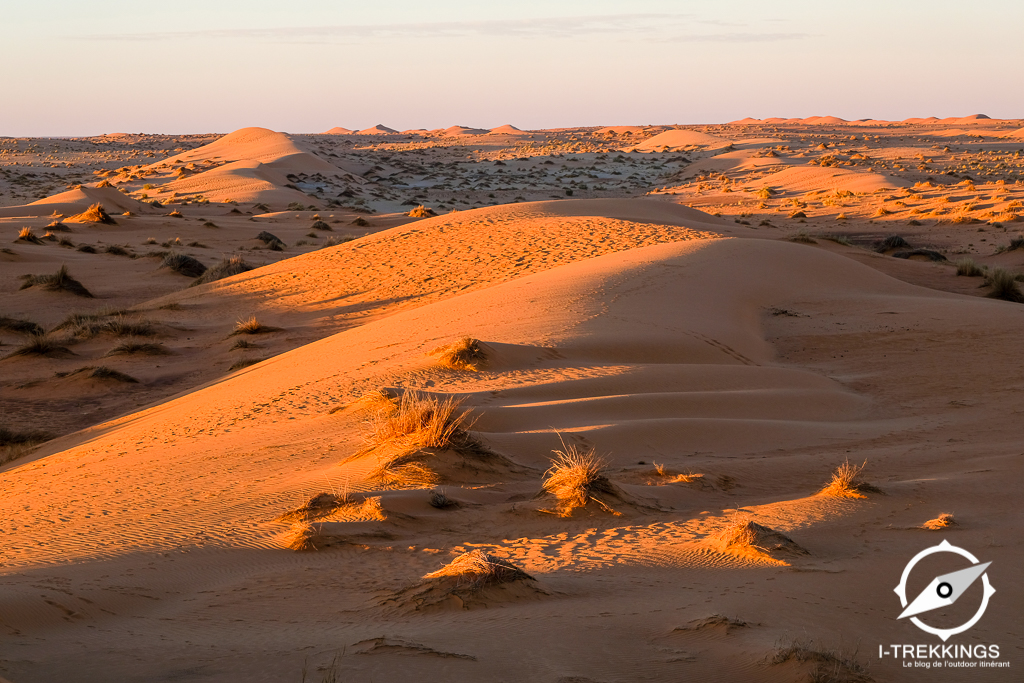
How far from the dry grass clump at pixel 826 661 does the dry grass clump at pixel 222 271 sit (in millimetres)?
18696

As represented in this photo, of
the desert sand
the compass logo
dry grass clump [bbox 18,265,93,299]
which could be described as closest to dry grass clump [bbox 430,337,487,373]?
the desert sand

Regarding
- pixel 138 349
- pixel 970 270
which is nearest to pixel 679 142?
pixel 970 270

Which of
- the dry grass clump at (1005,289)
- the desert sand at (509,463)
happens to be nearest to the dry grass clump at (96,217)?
the desert sand at (509,463)

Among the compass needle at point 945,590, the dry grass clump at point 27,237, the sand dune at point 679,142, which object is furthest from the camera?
the sand dune at point 679,142

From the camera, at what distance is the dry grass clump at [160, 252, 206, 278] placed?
74.0ft

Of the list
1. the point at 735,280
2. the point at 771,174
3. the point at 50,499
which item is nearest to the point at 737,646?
the point at 50,499

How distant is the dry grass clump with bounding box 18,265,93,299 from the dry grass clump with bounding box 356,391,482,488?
15.3 m

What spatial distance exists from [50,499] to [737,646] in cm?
458

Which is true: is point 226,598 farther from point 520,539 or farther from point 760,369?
point 760,369

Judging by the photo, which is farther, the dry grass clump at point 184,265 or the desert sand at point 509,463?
the dry grass clump at point 184,265

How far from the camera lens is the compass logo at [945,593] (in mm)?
3717

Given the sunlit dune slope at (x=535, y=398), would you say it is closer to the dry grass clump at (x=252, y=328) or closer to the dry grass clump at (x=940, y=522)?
the dry grass clump at (x=940, y=522)

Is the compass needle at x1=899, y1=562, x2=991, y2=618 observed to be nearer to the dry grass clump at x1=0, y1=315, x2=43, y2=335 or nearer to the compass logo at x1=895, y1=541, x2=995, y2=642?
the compass logo at x1=895, y1=541, x2=995, y2=642

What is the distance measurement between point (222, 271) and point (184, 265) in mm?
2212
